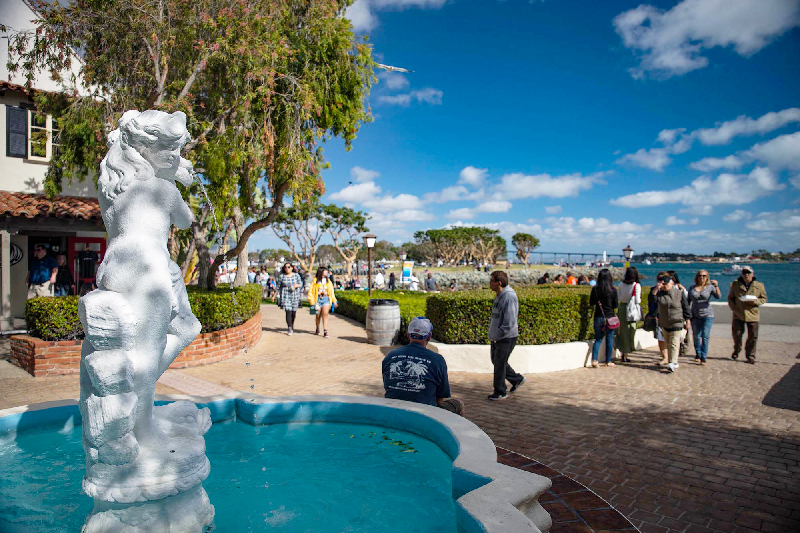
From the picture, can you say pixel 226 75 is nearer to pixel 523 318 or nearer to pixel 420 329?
pixel 523 318

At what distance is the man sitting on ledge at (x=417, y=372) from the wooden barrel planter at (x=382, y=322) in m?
6.29

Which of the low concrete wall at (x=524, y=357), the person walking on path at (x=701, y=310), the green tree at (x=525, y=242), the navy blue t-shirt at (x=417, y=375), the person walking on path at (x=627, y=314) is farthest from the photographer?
the green tree at (x=525, y=242)

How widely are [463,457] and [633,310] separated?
7293 mm

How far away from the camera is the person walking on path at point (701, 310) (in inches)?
350

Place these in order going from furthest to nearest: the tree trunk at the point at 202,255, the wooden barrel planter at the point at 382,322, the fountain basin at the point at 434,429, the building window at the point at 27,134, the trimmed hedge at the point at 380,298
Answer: the building window at the point at 27,134
the tree trunk at the point at 202,255
the trimmed hedge at the point at 380,298
the wooden barrel planter at the point at 382,322
the fountain basin at the point at 434,429

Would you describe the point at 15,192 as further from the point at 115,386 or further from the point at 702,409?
the point at 702,409

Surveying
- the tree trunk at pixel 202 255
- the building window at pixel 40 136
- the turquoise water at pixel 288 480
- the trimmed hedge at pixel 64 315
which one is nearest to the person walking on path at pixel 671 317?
the turquoise water at pixel 288 480

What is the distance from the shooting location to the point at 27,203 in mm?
11289

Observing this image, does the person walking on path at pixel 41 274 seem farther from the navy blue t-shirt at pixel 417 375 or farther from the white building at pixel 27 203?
the navy blue t-shirt at pixel 417 375

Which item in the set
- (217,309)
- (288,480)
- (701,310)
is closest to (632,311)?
(701,310)

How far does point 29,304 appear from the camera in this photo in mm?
8000

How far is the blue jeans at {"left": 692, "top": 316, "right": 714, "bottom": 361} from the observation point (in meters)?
A: 8.91

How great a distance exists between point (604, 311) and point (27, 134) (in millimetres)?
14355

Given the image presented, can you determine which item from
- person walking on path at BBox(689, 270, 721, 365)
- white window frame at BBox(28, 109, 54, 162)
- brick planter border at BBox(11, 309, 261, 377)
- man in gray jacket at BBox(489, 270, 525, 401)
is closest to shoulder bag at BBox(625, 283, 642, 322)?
person walking on path at BBox(689, 270, 721, 365)
